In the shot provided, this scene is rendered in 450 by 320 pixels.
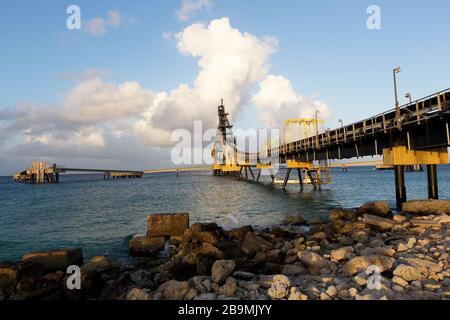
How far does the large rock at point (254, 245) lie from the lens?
12.9 meters

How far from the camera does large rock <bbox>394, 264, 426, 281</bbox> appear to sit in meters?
7.93

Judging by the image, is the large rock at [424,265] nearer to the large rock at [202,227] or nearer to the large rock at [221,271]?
the large rock at [221,271]

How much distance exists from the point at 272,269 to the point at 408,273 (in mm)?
4173

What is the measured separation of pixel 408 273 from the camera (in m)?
8.03

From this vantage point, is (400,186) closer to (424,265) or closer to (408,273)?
(424,265)

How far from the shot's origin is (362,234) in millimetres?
13711

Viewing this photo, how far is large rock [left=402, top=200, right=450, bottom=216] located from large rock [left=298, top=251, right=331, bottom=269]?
39.2 feet

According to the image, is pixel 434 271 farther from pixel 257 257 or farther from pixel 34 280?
pixel 34 280

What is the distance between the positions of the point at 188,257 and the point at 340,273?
5628mm

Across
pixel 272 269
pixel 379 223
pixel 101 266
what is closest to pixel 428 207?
pixel 379 223

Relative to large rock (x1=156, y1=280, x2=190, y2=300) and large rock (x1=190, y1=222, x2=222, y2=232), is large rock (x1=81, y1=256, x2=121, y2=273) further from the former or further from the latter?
large rock (x1=156, y1=280, x2=190, y2=300)

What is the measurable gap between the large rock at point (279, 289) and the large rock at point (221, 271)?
5.39 feet
